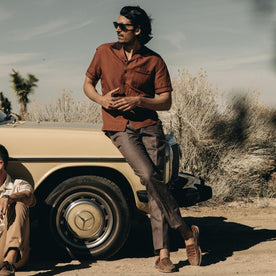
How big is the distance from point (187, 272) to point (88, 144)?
1.51 meters

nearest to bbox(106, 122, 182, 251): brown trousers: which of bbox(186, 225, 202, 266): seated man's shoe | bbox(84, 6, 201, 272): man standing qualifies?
bbox(84, 6, 201, 272): man standing

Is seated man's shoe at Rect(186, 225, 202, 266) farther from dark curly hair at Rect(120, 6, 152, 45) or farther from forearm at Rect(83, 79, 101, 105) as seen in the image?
dark curly hair at Rect(120, 6, 152, 45)

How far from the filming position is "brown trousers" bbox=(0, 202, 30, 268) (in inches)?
179

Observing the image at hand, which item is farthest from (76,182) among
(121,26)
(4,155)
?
(121,26)

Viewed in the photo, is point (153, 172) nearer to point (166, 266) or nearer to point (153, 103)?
point (153, 103)

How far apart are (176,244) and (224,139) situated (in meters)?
4.21

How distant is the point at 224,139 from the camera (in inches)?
395

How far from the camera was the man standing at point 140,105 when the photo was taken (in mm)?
4988

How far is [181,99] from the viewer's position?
10.4m

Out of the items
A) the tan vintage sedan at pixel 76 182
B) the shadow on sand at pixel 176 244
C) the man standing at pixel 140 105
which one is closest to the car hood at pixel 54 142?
the tan vintage sedan at pixel 76 182

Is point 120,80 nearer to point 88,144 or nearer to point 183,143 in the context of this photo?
point 88,144

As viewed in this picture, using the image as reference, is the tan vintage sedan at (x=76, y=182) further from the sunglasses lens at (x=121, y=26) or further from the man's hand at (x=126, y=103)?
the sunglasses lens at (x=121, y=26)

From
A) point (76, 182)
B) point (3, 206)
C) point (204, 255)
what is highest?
point (76, 182)

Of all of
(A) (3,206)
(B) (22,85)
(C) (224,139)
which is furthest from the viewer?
(B) (22,85)
